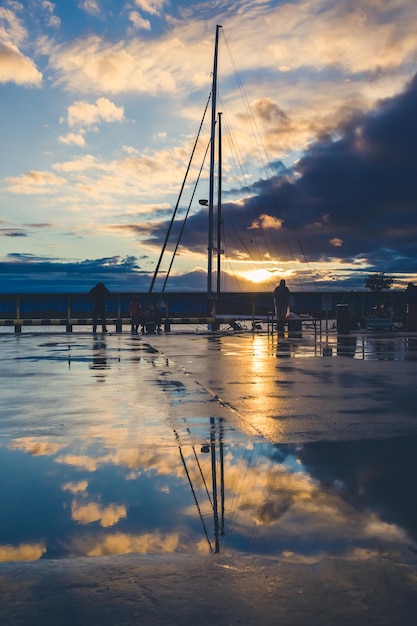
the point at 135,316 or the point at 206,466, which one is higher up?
the point at 135,316

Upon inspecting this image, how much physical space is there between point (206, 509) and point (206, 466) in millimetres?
1379

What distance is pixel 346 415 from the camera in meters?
9.41

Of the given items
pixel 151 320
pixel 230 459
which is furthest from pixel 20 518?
pixel 151 320

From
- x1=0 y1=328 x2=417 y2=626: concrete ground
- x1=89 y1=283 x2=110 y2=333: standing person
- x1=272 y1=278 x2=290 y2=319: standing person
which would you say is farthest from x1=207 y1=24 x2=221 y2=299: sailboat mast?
x1=0 y1=328 x2=417 y2=626: concrete ground

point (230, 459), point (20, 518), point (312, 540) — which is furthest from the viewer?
point (230, 459)

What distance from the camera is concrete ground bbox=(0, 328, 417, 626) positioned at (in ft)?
11.1

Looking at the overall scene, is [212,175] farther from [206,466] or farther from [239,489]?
[239,489]

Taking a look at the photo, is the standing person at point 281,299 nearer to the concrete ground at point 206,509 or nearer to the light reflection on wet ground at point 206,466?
the light reflection on wet ground at point 206,466

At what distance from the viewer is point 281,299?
35500 mm

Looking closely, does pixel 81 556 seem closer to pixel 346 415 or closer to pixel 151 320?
pixel 346 415

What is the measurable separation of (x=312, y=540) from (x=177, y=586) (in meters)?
1.07

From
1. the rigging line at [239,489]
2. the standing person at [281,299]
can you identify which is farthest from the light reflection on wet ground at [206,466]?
the standing person at [281,299]

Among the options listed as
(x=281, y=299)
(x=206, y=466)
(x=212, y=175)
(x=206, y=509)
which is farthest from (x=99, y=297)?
(x=206, y=509)

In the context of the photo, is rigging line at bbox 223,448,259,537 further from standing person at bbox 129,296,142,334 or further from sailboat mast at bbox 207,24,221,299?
sailboat mast at bbox 207,24,221,299
